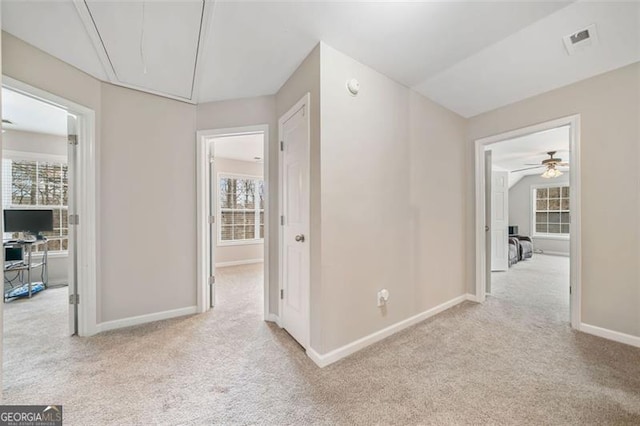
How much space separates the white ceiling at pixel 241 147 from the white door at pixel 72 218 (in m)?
1.84

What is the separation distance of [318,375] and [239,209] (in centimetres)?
472

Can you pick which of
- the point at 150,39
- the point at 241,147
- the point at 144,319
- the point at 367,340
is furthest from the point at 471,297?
the point at 241,147

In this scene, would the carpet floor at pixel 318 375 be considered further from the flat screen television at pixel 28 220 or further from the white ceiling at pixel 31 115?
the white ceiling at pixel 31 115

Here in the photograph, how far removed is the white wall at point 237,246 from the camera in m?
5.61

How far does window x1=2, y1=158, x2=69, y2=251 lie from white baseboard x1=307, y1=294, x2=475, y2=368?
4.21 metres

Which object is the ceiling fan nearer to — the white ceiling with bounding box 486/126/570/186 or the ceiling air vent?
the white ceiling with bounding box 486/126/570/186

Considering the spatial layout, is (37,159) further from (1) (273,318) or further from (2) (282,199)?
(1) (273,318)

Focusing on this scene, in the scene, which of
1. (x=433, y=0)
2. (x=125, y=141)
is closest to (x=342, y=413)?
(x=433, y=0)

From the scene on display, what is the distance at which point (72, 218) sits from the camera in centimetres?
241

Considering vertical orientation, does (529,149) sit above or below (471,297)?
above

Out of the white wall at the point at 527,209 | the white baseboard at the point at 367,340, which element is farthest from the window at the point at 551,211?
the white baseboard at the point at 367,340

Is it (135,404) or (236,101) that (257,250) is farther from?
(135,404)

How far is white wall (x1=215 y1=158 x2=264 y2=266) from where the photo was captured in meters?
5.61

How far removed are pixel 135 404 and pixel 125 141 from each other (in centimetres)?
229
